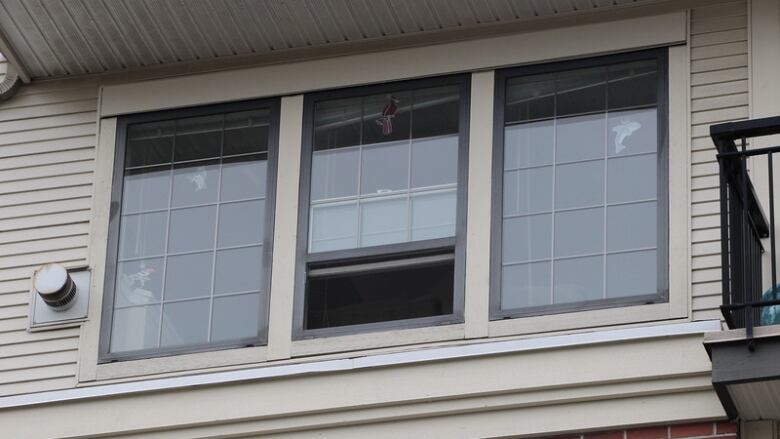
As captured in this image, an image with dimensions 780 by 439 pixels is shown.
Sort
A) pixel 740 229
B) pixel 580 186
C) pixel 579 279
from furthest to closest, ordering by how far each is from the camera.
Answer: pixel 580 186 < pixel 579 279 < pixel 740 229

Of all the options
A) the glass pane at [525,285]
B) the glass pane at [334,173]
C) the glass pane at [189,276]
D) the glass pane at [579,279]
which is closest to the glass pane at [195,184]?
the glass pane at [189,276]

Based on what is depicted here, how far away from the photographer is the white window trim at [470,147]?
10.1 meters

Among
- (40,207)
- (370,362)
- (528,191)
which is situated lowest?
(370,362)

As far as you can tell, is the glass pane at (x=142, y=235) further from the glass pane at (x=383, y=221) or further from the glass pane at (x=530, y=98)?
the glass pane at (x=530, y=98)

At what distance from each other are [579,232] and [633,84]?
3.12 feet

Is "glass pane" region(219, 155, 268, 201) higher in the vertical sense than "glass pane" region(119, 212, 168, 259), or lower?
higher

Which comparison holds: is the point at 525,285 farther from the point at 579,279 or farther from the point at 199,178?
the point at 199,178

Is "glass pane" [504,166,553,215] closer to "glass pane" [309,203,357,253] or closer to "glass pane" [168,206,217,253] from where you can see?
"glass pane" [309,203,357,253]

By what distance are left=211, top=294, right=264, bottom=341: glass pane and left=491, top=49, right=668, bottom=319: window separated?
4.65 ft

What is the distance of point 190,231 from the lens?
A: 11094 mm

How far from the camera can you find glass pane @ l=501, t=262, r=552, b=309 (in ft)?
33.4

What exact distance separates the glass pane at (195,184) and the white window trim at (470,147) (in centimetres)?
41

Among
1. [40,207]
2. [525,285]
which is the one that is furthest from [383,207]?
[40,207]

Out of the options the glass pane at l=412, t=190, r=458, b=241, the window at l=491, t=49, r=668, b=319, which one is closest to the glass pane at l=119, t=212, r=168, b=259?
the glass pane at l=412, t=190, r=458, b=241
